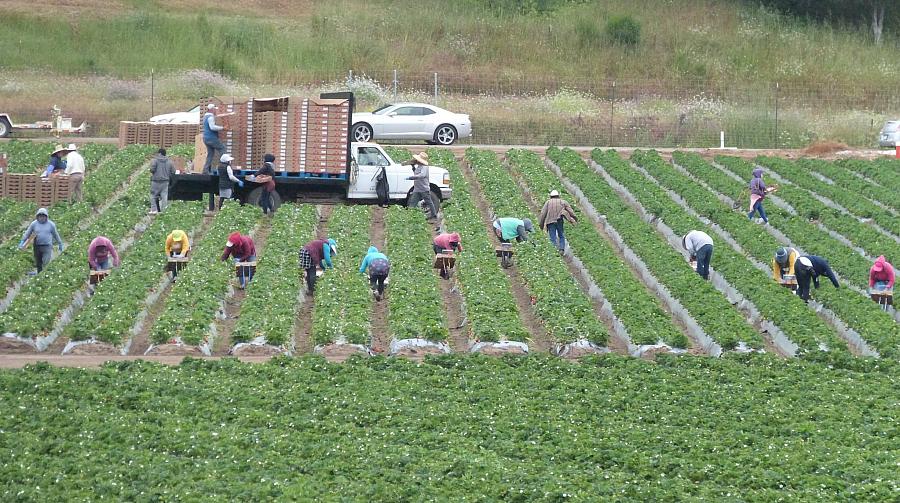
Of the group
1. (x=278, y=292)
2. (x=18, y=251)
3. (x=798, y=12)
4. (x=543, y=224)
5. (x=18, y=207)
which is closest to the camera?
(x=278, y=292)

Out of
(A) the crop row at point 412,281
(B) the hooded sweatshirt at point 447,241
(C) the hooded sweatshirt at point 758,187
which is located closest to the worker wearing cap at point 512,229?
(A) the crop row at point 412,281

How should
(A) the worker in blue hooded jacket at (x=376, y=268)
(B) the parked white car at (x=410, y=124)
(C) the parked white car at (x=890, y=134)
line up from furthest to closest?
(C) the parked white car at (x=890, y=134) → (B) the parked white car at (x=410, y=124) → (A) the worker in blue hooded jacket at (x=376, y=268)

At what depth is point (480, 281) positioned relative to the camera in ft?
82.0

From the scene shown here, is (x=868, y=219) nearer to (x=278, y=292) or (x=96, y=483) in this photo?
(x=278, y=292)

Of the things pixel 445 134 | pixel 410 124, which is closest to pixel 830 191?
pixel 445 134

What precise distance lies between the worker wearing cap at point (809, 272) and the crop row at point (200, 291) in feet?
33.4

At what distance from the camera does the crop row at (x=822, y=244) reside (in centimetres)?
2708

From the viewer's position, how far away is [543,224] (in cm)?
2862

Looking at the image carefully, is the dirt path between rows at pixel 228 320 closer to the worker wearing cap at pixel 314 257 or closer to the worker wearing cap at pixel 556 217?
the worker wearing cap at pixel 314 257

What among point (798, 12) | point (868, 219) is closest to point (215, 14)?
point (798, 12)

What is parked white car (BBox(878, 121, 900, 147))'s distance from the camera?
43.8 m

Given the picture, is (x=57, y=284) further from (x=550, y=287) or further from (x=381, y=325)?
(x=550, y=287)

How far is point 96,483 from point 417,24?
4295 cm

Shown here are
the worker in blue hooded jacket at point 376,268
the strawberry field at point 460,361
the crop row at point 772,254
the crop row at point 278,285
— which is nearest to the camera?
the strawberry field at point 460,361
